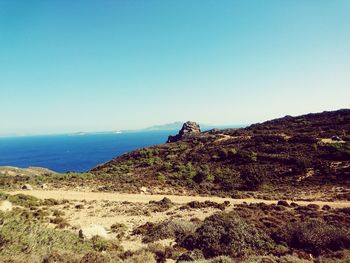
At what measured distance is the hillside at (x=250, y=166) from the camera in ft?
95.8

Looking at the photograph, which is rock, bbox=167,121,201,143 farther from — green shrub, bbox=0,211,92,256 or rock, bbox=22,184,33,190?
green shrub, bbox=0,211,92,256

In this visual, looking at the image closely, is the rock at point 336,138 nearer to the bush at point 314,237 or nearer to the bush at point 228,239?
the bush at point 314,237

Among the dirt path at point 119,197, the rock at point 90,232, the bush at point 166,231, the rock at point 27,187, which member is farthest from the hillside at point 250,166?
the rock at point 90,232

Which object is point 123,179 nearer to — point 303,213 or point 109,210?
point 109,210

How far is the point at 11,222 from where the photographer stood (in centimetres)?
1062

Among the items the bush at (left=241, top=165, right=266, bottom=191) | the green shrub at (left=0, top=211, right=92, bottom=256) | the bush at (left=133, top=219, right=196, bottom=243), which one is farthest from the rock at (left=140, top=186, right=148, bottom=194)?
the green shrub at (left=0, top=211, right=92, bottom=256)

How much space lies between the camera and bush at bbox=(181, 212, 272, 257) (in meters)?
12.2

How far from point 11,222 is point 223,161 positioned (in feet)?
100

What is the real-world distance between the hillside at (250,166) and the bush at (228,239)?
45.1 ft

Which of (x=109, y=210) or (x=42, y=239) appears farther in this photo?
(x=109, y=210)

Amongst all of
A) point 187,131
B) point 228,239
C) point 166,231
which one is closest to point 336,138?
point 228,239

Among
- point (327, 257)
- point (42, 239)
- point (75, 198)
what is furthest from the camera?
point (75, 198)

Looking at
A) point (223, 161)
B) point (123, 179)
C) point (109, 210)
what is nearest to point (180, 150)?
point (223, 161)

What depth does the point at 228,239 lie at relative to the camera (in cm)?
1284
